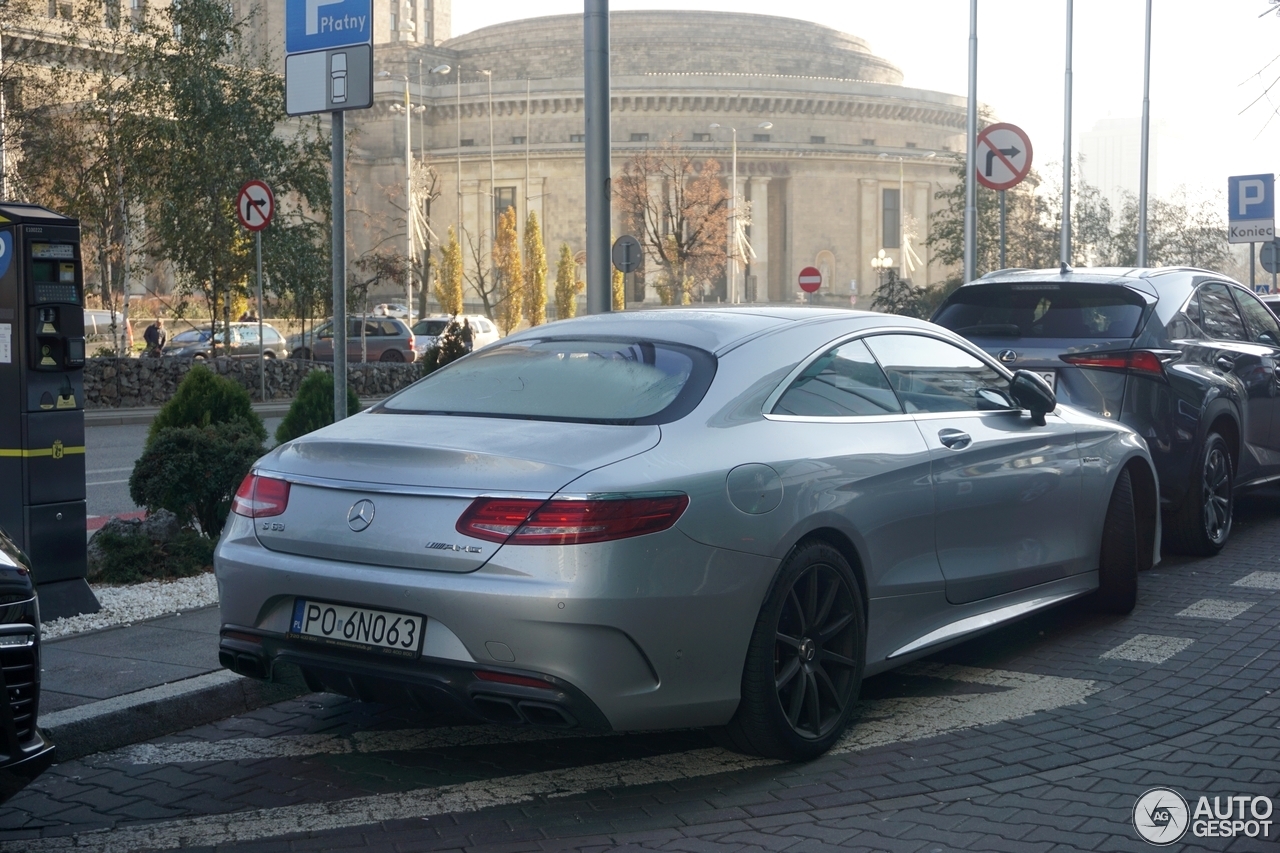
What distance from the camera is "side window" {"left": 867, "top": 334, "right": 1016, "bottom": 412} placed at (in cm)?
563

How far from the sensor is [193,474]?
326 inches

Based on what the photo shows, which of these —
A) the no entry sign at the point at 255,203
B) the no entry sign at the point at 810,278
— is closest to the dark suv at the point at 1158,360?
the no entry sign at the point at 255,203

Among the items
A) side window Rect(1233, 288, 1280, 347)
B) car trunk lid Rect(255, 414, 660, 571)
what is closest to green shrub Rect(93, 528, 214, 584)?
car trunk lid Rect(255, 414, 660, 571)

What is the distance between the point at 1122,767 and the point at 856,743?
2.93ft

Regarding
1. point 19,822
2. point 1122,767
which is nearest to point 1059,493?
point 1122,767

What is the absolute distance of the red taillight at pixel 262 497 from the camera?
4590mm

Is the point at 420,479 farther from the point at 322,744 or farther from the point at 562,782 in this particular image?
the point at 322,744

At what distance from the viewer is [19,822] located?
4.23 meters

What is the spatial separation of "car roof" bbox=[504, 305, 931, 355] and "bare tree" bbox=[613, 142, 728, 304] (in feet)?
197

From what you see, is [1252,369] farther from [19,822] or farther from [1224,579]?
[19,822]

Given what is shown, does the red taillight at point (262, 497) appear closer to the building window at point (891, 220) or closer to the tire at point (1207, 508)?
the tire at point (1207, 508)

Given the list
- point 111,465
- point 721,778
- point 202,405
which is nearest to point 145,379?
point 111,465

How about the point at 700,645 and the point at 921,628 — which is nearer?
the point at 700,645

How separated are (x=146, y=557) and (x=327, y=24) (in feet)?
10.2
